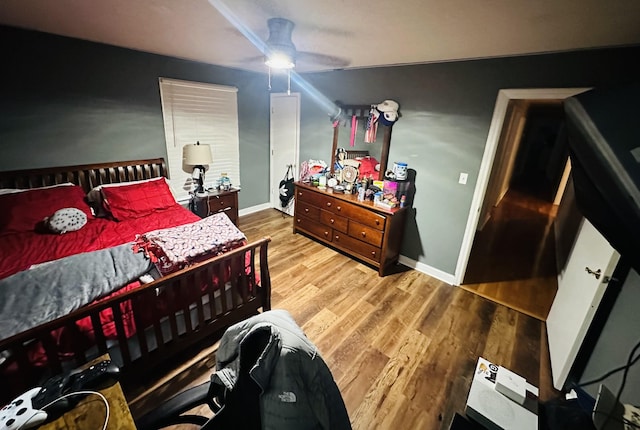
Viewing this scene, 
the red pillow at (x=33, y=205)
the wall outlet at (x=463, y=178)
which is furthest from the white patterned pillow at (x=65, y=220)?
the wall outlet at (x=463, y=178)

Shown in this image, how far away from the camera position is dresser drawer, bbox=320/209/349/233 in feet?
10.7

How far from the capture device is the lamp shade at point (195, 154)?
132 inches

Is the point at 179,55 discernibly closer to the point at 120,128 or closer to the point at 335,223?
the point at 120,128

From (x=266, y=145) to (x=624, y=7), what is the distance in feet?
13.3

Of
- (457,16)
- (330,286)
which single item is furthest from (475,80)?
(330,286)

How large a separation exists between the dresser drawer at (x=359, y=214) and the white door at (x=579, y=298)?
61.6 inches

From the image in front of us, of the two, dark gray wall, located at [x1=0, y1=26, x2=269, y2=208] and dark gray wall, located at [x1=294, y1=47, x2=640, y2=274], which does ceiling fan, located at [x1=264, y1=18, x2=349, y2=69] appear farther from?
dark gray wall, located at [x1=0, y1=26, x2=269, y2=208]

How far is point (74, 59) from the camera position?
102 inches

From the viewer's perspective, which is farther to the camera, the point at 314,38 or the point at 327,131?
the point at 327,131

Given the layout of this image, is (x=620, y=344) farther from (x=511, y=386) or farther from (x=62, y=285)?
(x=62, y=285)

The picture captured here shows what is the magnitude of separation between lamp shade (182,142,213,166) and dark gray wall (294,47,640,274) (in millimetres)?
1899

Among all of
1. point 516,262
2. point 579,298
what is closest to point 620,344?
point 579,298

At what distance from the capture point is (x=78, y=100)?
2.68m

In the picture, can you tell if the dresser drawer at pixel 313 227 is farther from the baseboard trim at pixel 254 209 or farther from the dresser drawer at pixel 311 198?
the baseboard trim at pixel 254 209
